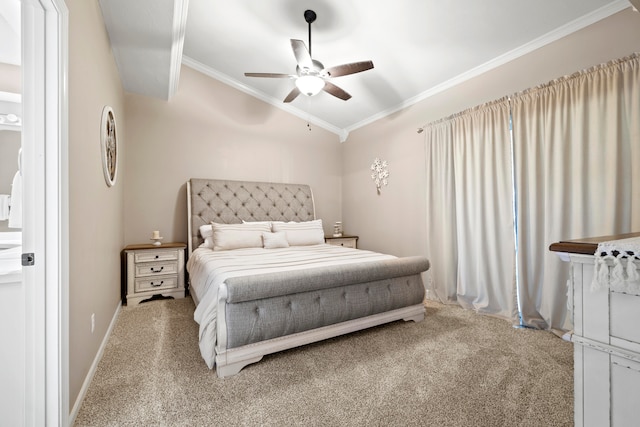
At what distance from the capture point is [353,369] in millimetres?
1875

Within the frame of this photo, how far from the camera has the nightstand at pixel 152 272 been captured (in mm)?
3238

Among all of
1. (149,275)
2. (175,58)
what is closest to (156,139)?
(175,58)

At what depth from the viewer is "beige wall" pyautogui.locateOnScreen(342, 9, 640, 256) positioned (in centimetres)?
223

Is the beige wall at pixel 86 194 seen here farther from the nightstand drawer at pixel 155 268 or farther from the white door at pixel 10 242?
the nightstand drawer at pixel 155 268

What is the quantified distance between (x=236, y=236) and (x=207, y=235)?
49cm

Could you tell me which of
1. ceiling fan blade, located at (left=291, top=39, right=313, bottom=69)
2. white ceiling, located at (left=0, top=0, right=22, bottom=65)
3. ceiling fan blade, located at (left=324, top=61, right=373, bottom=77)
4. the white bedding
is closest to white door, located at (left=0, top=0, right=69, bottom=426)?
the white bedding

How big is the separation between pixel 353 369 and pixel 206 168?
134 inches

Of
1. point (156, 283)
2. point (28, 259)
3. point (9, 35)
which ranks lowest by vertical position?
point (156, 283)

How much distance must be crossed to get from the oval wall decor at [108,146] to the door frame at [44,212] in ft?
3.08

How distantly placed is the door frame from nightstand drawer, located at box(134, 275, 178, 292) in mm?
2201

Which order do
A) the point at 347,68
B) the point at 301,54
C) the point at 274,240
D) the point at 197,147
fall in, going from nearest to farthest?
the point at 301,54 < the point at 347,68 < the point at 274,240 < the point at 197,147

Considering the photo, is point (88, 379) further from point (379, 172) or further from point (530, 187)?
point (379, 172)

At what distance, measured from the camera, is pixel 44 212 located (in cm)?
125

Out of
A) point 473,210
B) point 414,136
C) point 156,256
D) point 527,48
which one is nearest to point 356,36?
point 414,136
